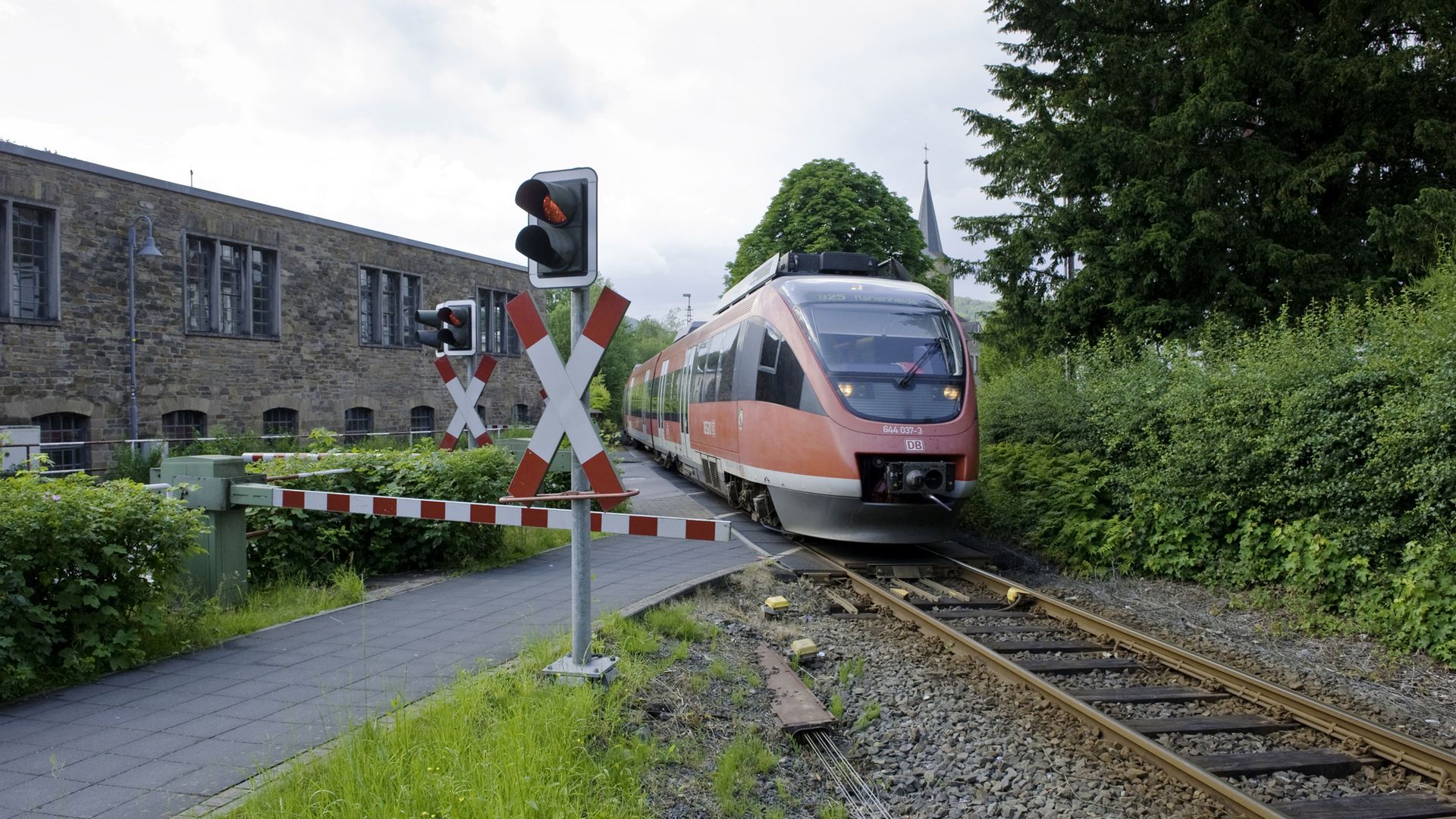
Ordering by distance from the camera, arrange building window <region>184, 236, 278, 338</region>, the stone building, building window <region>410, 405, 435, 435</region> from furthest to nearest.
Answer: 1. building window <region>410, 405, 435, 435</region>
2. building window <region>184, 236, 278, 338</region>
3. the stone building

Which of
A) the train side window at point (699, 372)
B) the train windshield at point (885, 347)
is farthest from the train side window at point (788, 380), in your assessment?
the train side window at point (699, 372)

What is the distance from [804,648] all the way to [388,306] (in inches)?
937

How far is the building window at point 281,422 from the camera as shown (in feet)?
73.5

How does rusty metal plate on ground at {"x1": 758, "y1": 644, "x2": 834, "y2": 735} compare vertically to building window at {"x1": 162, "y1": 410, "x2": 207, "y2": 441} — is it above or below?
below

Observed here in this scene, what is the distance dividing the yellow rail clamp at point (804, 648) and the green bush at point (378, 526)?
3819mm

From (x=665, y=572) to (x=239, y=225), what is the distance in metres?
18.0

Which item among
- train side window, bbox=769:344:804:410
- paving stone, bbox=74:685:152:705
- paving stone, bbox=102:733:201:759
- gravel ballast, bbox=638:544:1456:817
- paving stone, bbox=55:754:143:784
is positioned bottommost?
gravel ballast, bbox=638:544:1456:817

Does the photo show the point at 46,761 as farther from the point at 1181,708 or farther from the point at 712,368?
the point at 712,368

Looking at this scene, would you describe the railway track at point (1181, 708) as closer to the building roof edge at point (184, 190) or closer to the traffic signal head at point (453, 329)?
the traffic signal head at point (453, 329)

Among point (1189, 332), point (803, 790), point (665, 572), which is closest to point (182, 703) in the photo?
point (803, 790)

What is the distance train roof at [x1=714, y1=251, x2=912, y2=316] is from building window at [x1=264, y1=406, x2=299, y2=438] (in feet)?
50.6

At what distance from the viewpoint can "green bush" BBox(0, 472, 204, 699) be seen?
4535mm

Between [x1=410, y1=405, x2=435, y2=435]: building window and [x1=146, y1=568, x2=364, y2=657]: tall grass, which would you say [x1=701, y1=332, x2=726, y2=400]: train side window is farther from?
[x1=410, y1=405, x2=435, y2=435]: building window

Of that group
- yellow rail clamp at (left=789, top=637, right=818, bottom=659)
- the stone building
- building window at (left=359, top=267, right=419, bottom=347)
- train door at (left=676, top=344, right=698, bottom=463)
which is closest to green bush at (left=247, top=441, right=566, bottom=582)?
the stone building
